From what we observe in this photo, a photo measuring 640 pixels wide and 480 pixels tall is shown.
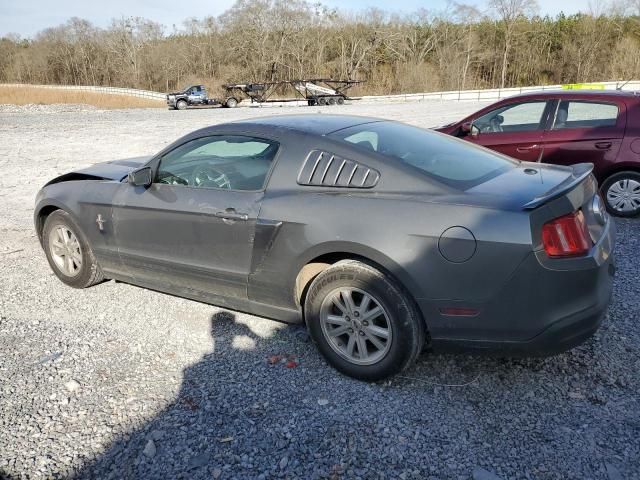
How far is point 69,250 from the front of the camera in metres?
4.54

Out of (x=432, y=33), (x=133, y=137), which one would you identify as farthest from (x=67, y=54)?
(x=133, y=137)

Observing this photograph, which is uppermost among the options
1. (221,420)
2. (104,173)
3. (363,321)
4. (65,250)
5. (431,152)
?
(431,152)

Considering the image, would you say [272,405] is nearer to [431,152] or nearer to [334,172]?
[334,172]

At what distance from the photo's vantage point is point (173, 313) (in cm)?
408

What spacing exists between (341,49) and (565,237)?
7311 centimetres

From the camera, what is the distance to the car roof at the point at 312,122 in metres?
3.41

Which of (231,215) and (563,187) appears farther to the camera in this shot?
(231,215)

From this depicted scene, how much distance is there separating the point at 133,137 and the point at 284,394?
1436 centimetres

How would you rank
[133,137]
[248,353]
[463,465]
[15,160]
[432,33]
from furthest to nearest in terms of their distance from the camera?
[432,33] → [133,137] → [15,160] → [248,353] → [463,465]

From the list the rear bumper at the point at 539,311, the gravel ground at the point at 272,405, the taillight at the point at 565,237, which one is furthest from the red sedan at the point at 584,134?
the taillight at the point at 565,237

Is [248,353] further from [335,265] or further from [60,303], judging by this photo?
[60,303]

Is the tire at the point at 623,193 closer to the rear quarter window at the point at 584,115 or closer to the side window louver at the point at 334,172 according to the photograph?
the rear quarter window at the point at 584,115

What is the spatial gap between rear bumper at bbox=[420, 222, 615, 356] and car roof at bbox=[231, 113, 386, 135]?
1404 mm

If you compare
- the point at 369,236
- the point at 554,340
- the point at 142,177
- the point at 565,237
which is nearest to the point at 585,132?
the point at 565,237
